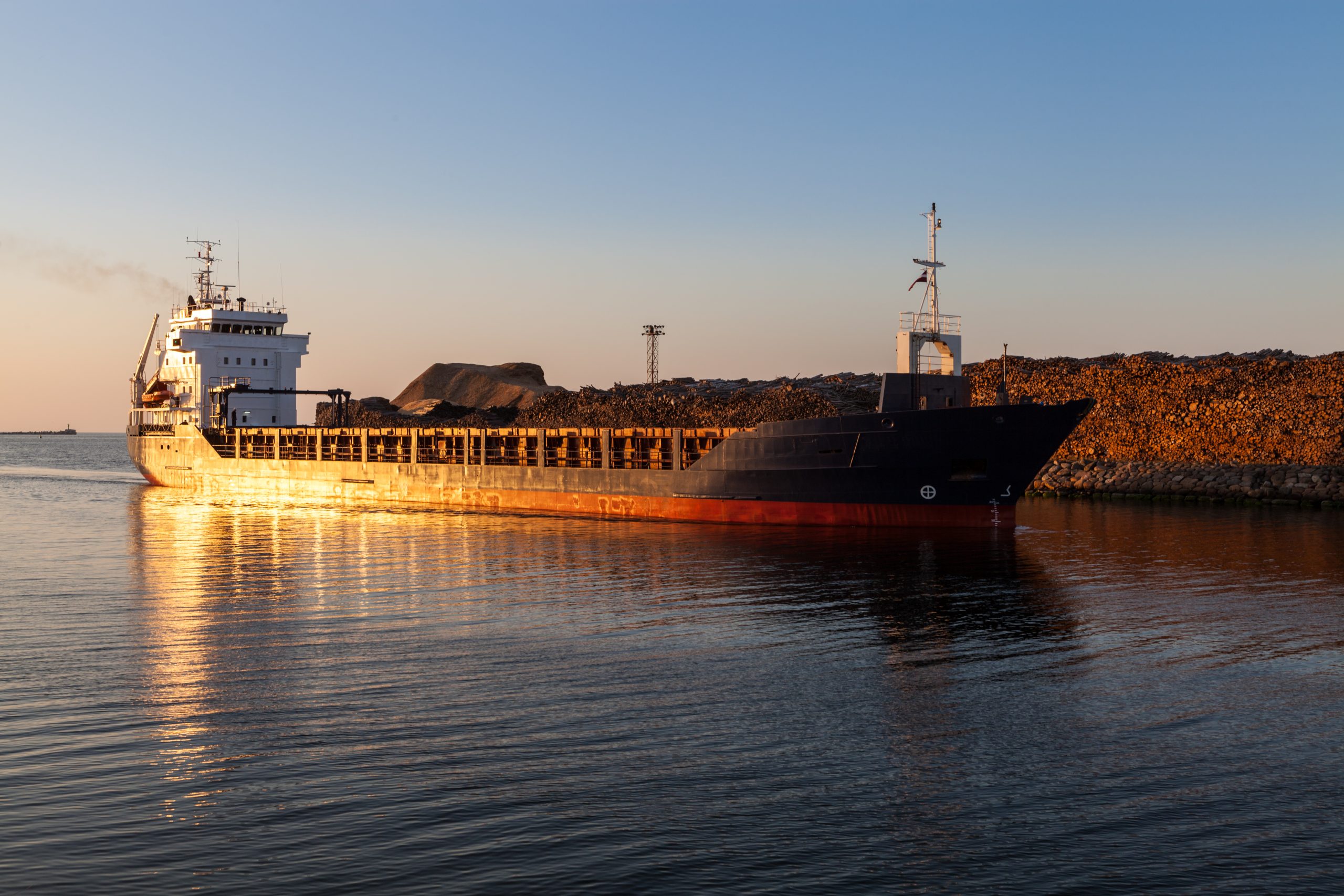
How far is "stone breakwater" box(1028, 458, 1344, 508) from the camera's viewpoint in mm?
46812

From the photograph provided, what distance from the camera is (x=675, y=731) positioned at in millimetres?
11258

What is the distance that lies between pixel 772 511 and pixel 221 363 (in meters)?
43.4

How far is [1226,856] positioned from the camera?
26.1 ft

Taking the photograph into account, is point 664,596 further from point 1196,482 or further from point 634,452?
point 1196,482

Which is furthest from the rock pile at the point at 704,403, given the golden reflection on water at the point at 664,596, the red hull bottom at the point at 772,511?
the golden reflection on water at the point at 664,596

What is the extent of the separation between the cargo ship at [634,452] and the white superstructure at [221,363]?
0.10 m

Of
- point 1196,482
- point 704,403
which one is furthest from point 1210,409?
point 704,403

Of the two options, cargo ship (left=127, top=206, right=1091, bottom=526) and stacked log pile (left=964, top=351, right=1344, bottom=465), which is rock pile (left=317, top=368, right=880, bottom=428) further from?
stacked log pile (left=964, top=351, right=1344, bottom=465)

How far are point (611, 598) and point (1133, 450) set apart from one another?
1910 inches

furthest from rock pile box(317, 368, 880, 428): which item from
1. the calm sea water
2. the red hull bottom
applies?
the calm sea water

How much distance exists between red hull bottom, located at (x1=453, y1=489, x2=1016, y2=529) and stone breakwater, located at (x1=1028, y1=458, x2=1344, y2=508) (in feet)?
62.7

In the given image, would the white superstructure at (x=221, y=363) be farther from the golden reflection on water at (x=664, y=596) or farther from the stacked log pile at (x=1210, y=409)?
the stacked log pile at (x=1210, y=409)

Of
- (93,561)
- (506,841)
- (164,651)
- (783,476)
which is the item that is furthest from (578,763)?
Answer: (783,476)

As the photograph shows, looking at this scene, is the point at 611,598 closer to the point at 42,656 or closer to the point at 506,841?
the point at 42,656
